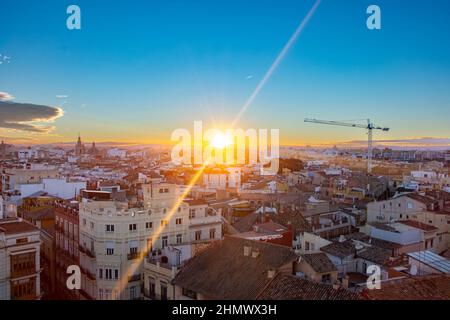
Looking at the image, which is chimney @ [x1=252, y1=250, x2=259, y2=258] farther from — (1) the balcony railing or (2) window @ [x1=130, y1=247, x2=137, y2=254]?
(1) the balcony railing

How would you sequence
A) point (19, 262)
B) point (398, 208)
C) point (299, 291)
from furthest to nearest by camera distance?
point (398, 208) < point (19, 262) < point (299, 291)

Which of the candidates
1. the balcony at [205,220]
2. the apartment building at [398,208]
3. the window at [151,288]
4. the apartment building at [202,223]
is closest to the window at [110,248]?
the window at [151,288]

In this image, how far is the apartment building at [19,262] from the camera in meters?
10.4

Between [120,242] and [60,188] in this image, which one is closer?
[120,242]

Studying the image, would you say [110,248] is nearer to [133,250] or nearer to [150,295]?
[133,250]

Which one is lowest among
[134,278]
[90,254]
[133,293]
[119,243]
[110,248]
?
[133,293]

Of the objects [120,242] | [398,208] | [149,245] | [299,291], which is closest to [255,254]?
[299,291]

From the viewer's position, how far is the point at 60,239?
14742mm

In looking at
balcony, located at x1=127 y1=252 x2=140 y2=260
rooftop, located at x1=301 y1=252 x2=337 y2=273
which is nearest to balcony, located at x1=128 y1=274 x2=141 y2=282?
balcony, located at x1=127 y1=252 x2=140 y2=260

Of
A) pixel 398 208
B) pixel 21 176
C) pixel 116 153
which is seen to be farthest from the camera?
pixel 116 153

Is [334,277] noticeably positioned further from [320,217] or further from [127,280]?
[320,217]

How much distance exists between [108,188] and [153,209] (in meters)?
11.0

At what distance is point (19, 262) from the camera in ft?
34.9
